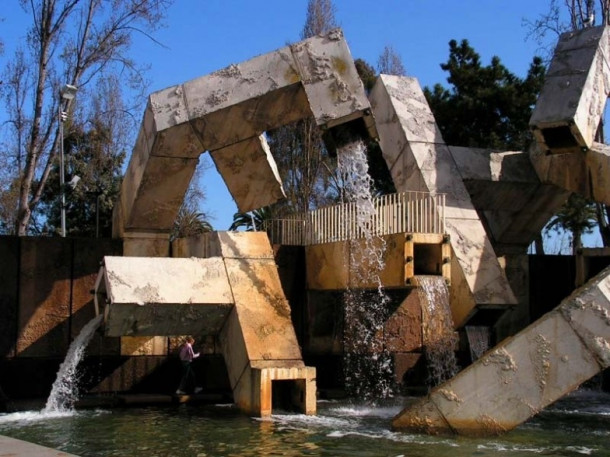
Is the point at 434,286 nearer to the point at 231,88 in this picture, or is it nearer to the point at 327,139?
the point at 327,139

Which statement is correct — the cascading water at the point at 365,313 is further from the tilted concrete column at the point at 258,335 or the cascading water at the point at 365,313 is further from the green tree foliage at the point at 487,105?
the green tree foliage at the point at 487,105

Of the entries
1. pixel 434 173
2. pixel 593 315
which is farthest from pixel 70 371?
pixel 434 173

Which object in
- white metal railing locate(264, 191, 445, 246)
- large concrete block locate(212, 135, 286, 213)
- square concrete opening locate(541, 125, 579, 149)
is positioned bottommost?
white metal railing locate(264, 191, 445, 246)

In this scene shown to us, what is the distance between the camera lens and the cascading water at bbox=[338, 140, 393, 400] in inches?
547

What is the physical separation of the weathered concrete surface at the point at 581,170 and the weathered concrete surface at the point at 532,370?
6.18 metres

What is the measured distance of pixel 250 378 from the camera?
37.2 feet

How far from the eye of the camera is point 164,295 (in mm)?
11609

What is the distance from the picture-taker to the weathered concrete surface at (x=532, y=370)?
9352mm

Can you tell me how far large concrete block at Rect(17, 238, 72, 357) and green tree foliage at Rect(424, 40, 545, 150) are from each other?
17.1m

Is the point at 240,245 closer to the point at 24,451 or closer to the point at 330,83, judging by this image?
the point at 330,83

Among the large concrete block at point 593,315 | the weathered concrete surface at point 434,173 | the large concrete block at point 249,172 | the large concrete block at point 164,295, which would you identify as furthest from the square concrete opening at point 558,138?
the large concrete block at point 164,295

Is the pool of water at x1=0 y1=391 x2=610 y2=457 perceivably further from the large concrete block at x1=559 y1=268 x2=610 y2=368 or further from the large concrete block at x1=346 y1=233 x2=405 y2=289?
the large concrete block at x1=346 y1=233 x2=405 y2=289

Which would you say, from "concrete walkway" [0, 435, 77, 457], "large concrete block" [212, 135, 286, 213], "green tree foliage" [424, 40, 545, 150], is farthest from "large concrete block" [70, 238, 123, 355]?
"green tree foliage" [424, 40, 545, 150]

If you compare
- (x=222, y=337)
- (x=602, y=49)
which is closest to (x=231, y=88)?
(x=222, y=337)
